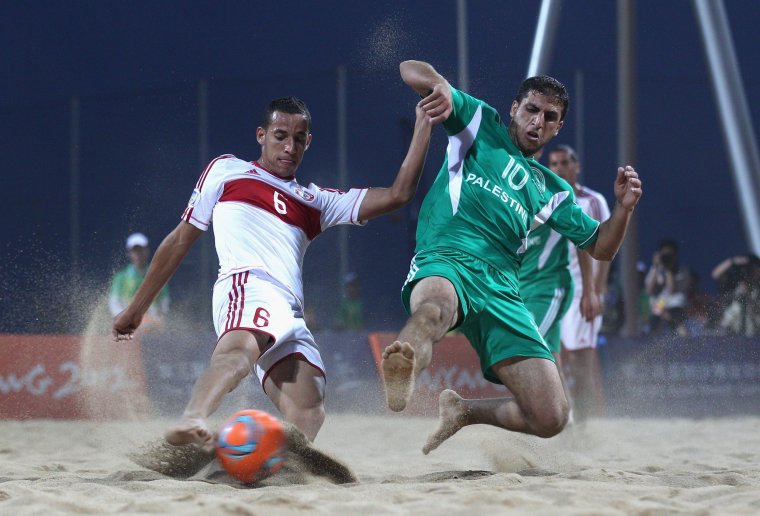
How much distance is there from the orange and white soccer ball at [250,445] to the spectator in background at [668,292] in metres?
8.70

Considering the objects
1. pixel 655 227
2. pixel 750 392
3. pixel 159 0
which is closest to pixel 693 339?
pixel 750 392

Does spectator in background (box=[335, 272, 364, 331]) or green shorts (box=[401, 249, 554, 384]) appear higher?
spectator in background (box=[335, 272, 364, 331])

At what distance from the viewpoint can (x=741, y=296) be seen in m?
11.6

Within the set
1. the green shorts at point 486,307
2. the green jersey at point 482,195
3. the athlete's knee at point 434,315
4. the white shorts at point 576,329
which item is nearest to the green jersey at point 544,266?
the white shorts at point 576,329

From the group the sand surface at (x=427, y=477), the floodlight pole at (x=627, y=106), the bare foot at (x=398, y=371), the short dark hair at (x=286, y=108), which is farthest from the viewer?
the floodlight pole at (x=627, y=106)

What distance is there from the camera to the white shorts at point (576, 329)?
7531 mm

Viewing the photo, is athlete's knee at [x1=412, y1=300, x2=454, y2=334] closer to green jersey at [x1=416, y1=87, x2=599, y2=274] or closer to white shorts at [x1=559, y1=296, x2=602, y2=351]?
green jersey at [x1=416, y1=87, x2=599, y2=274]

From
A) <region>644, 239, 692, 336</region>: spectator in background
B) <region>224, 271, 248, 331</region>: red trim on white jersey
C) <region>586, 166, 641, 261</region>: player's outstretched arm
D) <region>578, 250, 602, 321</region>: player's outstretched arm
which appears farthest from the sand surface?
<region>644, 239, 692, 336</region>: spectator in background

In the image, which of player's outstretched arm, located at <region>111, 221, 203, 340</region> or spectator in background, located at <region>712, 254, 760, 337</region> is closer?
player's outstretched arm, located at <region>111, 221, 203, 340</region>

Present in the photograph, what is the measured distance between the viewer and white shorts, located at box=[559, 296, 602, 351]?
753cm

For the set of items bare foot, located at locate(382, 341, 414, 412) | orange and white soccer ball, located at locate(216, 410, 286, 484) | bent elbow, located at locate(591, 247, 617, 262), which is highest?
bent elbow, located at locate(591, 247, 617, 262)

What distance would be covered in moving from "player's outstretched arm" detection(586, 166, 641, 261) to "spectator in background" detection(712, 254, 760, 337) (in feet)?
22.5

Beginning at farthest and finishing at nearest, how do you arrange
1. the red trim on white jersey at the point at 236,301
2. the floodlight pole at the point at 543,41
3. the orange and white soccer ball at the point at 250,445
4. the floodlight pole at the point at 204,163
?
the floodlight pole at the point at 204,163, the floodlight pole at the point at 543,41, the red trim on white jersey at the point at 236,301, the orange and white soccer ball at the point at 250,445

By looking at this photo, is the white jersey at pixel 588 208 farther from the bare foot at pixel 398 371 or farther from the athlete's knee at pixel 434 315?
the bare foot at pixel 398 371
